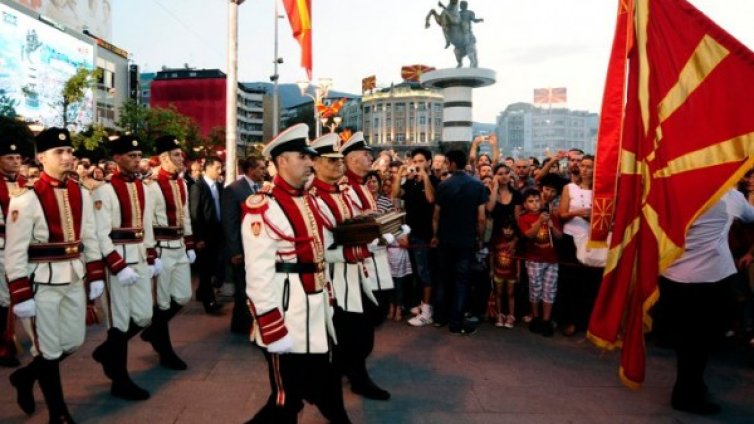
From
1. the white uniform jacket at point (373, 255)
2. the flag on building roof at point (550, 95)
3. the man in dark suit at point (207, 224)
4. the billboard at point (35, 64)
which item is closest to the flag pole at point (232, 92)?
the man in dark suit at point (207, 224)

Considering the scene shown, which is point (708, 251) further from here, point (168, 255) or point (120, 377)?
point (120, 377)

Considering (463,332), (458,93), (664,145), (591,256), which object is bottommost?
(463,332)

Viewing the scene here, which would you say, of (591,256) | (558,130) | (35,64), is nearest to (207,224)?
(591,256)

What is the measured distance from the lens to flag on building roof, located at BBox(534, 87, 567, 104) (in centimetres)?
8531

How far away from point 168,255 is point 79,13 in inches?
3048

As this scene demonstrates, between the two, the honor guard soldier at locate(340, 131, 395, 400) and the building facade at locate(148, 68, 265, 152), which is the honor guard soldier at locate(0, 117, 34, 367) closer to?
the honor guard soldier at locate(340, 131, 395, 400)

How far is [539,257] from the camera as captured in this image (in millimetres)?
7863

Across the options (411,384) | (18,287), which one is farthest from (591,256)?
(18,287)

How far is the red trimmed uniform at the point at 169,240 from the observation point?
5.95m

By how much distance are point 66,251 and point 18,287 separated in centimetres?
42

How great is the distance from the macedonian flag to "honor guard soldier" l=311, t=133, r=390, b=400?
74.1 inches

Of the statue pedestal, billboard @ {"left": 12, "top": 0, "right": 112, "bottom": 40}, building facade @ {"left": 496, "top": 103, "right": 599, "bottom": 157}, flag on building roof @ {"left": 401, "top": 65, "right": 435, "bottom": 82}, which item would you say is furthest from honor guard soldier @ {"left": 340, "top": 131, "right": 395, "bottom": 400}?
building facade @ {"left": 496, "top": 103, "right": 599, "bottom": 157}

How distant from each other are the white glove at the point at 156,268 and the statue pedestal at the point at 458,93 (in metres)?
17.9

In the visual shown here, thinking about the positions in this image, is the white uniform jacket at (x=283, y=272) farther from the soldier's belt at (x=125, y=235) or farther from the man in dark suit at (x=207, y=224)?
the man in dark suit at (x=207, y=224)
